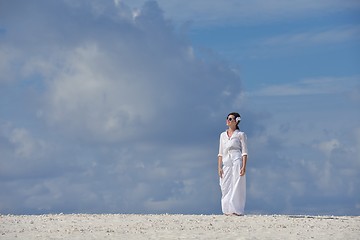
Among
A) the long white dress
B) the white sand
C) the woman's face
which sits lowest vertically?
the white sand

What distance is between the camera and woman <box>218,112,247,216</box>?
21922 mm

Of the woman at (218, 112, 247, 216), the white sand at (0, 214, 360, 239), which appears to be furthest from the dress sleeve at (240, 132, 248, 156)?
the white sand at (0, 214, 360, 239)

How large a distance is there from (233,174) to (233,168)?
174 mm

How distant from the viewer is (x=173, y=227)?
60.3ft

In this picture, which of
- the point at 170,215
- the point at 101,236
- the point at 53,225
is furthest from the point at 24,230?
the point at 170,215

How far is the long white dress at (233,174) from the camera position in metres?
21.9

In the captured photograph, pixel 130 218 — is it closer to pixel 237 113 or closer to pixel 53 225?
pixel 53 225

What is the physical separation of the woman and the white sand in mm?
925

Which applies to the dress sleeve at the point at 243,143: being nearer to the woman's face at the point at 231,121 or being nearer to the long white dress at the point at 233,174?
the long white dress at the point at 233,174

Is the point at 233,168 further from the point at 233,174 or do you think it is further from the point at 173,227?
the point at 173,227

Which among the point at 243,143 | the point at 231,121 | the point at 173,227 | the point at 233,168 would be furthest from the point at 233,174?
the point at 173,227

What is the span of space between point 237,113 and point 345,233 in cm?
527

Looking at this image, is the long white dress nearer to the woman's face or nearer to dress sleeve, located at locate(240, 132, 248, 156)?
dress sleeve, located at locate(240, 132, 248, 156)

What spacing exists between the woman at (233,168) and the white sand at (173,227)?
925mm
